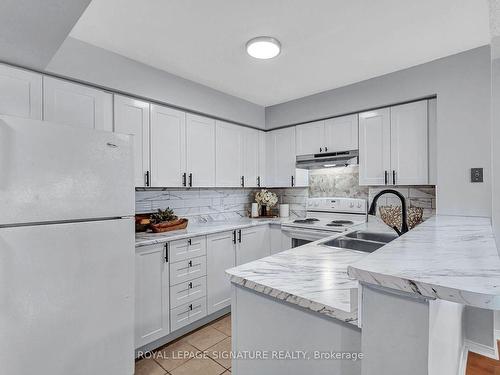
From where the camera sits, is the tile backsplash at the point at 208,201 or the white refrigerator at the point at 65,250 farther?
the tile backsplash at the point at 208,201

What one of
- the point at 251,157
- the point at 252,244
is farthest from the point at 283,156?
the point at 252,244

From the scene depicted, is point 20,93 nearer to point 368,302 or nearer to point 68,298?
point 68,298

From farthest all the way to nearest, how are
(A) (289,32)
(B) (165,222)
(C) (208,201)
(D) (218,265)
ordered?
(C) (208,201), (D) (218,265), (B) (165,222), (A) (289,32)

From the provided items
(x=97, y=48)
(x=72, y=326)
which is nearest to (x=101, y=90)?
(x=97, y=48)

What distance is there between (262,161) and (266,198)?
0.53 meters

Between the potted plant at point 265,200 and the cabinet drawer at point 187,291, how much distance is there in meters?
1.48

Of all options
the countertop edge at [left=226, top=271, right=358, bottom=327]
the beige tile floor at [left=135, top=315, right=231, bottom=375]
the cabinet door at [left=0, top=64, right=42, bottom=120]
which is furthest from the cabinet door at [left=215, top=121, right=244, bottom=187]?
the countertop edge at [left=226, top=271, right=358, bottom=327]

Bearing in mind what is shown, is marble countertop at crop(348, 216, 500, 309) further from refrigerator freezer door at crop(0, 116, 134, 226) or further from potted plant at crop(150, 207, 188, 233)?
potted plant at crop(150, 207, 188, 233)

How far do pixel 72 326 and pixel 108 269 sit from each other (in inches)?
13.3

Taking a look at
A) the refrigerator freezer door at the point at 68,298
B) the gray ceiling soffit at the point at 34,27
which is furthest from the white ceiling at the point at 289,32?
the refrigerator freezer door at the point at 68,298

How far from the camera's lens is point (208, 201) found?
3344mm

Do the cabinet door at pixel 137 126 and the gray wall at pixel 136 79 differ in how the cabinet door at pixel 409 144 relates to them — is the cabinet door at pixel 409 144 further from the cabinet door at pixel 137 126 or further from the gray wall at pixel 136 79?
the cabinet door at pixel 137 126

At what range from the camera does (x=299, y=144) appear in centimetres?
341

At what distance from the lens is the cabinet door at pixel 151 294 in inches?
79.7
